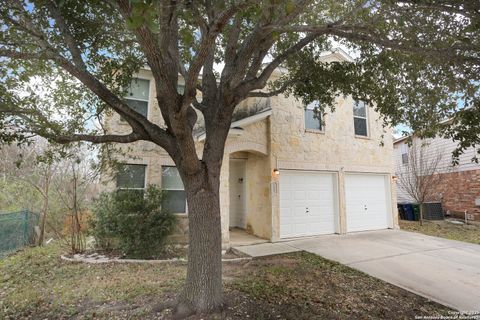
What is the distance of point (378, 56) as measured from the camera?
18.7 ft

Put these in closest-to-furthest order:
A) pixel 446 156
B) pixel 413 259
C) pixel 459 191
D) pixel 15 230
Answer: pixel 413 259 < pixel 15 230 < pixel 459 191 < pixel 446 156

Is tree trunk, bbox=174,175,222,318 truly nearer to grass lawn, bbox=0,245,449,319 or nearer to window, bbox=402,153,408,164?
A: grass lawn, bbox=0,245,449,319

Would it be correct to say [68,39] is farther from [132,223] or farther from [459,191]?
[459,191]

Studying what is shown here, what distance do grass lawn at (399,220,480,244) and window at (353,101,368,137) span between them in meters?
4.85

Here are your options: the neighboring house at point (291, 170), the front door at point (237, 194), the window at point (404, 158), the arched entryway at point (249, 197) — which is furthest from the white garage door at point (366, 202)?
the window at point (404, 158)

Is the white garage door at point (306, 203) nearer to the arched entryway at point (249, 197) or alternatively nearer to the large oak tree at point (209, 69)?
the arched entryway at point (249, 197)

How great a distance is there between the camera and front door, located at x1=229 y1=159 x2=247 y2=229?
11.3m

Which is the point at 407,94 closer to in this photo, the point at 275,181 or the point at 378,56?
the point at 378,56

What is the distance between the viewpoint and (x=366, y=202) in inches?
455

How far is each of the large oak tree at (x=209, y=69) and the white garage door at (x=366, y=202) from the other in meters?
5.74

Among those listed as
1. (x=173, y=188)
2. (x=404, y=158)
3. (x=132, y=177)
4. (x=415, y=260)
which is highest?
(x=404, y=158)

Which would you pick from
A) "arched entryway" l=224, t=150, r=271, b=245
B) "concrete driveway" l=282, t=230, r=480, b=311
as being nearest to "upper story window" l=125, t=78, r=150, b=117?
"arched entryway" l=224, t=150, r=271, b=245

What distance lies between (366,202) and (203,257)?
9546mm

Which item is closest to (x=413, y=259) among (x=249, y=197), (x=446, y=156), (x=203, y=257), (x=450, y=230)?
(x=249, y=197)
